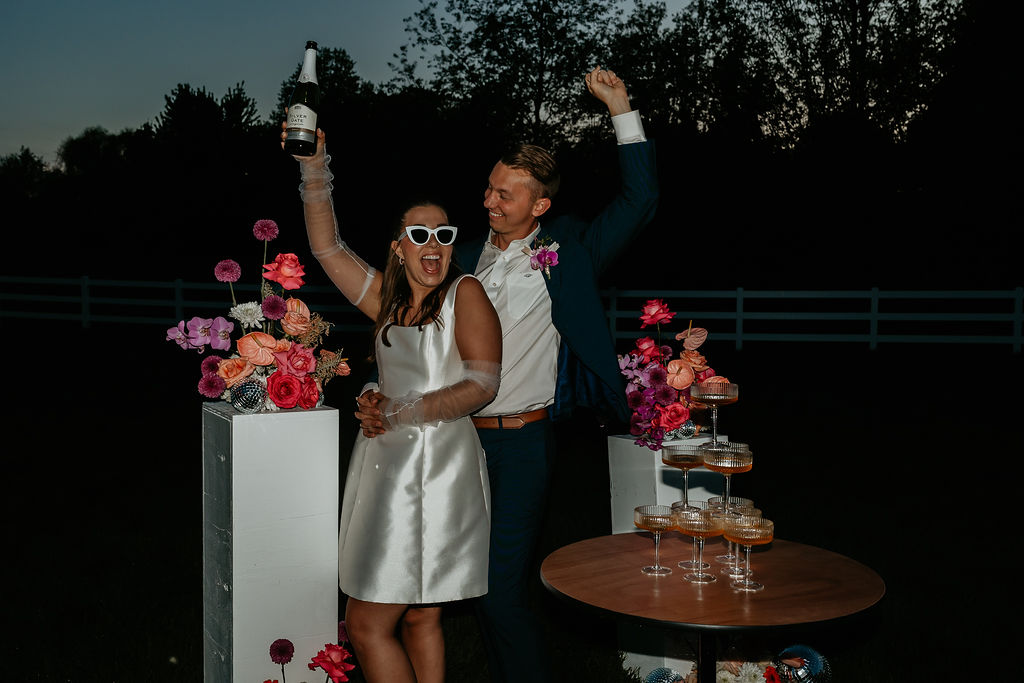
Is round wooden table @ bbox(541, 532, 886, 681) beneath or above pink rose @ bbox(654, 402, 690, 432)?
beneath

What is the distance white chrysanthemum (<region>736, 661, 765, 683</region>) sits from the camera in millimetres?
3826

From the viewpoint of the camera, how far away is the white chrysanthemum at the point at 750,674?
12.6 ft

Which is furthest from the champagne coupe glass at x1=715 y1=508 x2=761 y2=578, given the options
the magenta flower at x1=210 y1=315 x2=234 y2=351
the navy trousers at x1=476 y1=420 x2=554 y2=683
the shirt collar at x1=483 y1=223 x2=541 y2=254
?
the magenta flower at x1=210 y1=315 x2=234 y2=351

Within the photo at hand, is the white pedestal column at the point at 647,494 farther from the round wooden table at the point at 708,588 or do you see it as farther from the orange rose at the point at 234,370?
the orange rose at the point at 234,370

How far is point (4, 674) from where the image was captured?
4.29m

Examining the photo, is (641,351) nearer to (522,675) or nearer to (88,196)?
(522,675)

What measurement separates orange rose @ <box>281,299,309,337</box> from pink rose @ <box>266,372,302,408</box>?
216 millimetres

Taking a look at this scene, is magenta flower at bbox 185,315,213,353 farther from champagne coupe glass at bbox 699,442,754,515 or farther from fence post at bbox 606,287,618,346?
fence post at bbox 606,287,618,346

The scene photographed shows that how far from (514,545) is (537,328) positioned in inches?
A: 30.5

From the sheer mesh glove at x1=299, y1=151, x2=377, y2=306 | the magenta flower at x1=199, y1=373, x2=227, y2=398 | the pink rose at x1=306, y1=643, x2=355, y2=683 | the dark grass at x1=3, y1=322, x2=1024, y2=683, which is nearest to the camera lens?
the pink rose at x1=306, y1=643, x2=355, y2=683

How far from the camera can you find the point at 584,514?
22.3ft

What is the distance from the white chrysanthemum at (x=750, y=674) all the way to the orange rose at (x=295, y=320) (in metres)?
2.14

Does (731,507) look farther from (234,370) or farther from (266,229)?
(266,229)

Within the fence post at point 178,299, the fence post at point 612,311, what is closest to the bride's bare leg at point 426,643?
the fence post at point 612,311
